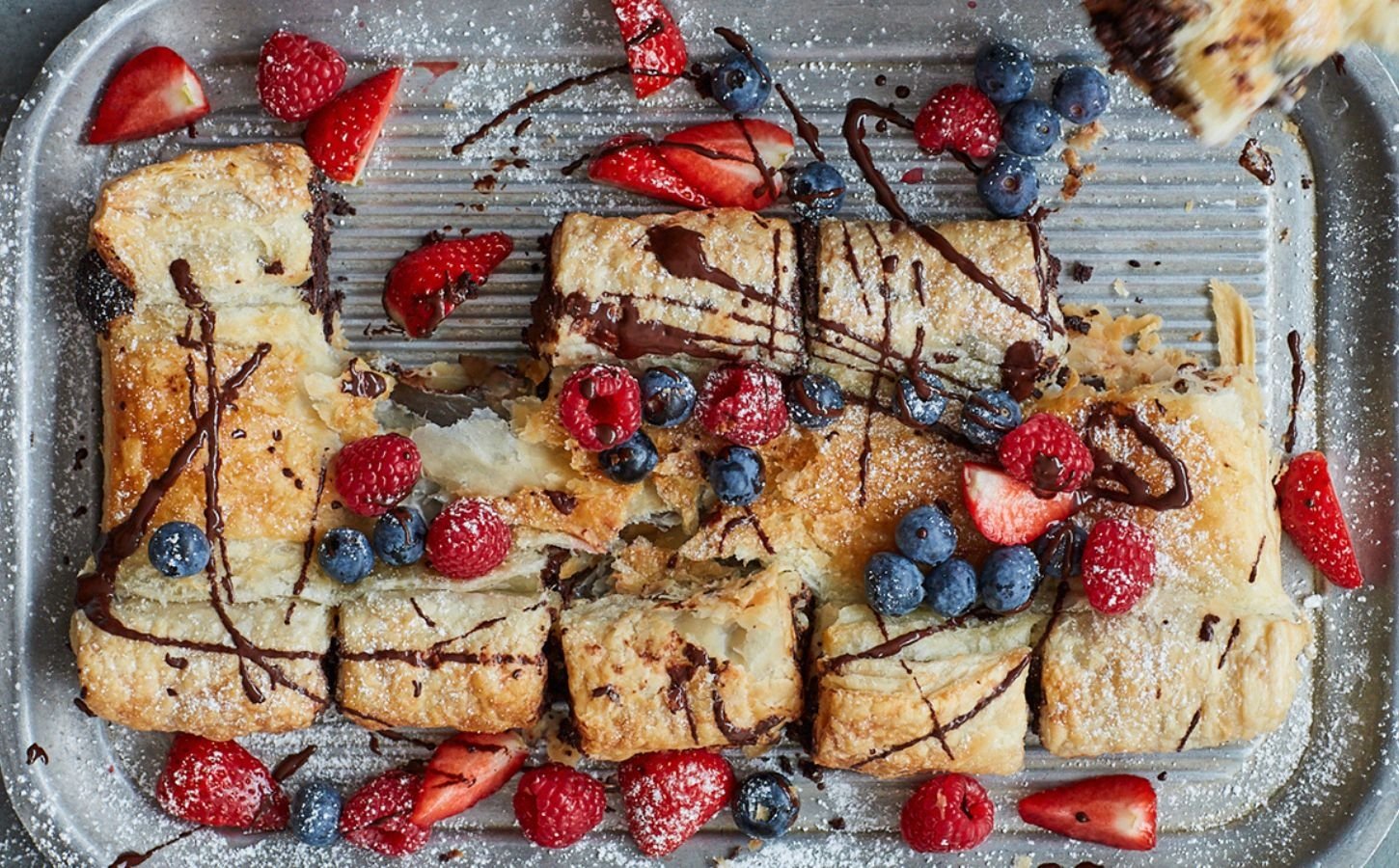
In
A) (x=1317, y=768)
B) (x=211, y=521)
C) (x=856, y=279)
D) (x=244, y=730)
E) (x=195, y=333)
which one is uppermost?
(x=856, y=279)

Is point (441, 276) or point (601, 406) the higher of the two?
point (441, 276)

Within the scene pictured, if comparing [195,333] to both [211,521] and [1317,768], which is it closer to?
[211,521]

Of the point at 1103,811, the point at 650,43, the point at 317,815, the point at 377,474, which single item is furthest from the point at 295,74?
the point at 1103,811

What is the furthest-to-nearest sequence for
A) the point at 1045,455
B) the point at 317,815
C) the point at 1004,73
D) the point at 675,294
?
the point at 317,815, the point at 1004,73, the point at 675,294, the point at 1045,455

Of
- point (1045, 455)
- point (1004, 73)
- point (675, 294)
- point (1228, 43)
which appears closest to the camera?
point (1228, 43)

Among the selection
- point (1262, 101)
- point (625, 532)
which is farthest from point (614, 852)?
point (1262, 101)

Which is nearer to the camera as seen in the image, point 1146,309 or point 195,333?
point 195,333

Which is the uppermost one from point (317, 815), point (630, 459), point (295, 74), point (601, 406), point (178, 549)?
point (295, 74)

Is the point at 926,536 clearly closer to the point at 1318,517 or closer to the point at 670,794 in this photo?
the point at 670,794
